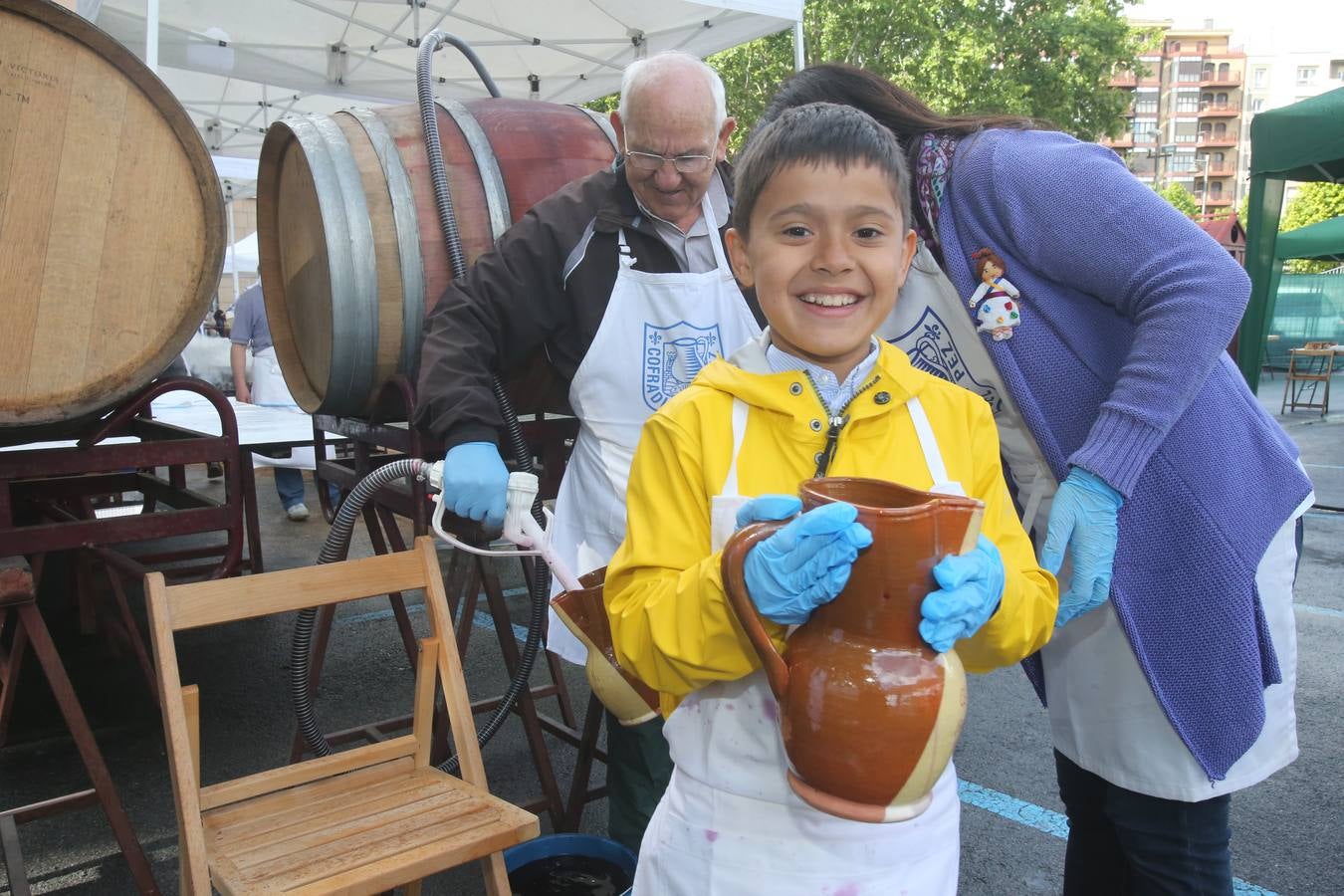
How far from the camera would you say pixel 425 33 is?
8.35 m

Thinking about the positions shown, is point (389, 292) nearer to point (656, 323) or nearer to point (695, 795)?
point (656, 323)

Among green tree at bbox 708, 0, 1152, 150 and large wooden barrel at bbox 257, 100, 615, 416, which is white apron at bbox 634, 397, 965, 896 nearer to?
large wooden barrel at bbox 257, 100, 615, 416

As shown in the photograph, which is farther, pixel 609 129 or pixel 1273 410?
pixel 1273 410

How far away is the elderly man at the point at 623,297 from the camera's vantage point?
6.89 feet

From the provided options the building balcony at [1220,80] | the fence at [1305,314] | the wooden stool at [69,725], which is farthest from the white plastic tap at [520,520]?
the building balcony at [1220,80]

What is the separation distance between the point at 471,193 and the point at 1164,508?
1832 millimetres

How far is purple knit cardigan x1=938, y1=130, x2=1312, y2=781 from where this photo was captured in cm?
143

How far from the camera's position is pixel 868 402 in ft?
4.15

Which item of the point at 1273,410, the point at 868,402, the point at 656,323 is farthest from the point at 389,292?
the point at 1273,410

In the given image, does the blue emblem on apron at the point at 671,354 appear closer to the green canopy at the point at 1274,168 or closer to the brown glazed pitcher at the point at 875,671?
the brown glazed pitcher at the point at 875,671

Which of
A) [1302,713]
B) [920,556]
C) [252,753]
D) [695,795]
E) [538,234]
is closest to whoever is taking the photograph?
[920,556]

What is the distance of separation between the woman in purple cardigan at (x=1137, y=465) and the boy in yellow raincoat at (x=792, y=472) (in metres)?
0.31

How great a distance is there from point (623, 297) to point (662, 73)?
50 cm

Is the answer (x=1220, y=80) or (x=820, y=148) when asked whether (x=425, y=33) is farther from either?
(x=1220, y=80)
